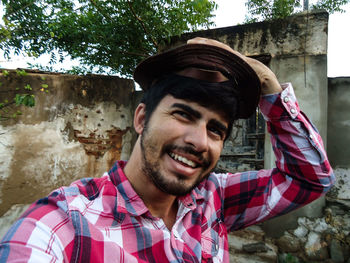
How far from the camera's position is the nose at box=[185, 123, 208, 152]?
1117mm

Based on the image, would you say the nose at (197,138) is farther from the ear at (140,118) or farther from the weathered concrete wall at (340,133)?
the weathered concrete wall at (340,133)

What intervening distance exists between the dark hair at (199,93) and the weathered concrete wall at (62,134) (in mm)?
2641

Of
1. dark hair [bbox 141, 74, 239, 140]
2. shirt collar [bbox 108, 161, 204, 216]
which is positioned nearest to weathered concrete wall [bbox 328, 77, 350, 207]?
dark hair [bbox 141, 74, 239, 140]

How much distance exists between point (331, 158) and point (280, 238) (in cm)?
130

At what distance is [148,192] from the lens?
119 cm

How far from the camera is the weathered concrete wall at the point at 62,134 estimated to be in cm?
305

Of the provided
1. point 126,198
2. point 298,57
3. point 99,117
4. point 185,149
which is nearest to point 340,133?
point 298,57

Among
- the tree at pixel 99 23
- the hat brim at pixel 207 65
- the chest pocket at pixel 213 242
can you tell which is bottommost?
the chest pocket at pixel 213 242

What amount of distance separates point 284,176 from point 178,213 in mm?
716

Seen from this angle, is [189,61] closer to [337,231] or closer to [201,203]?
[201,203]

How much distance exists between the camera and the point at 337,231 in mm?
2822

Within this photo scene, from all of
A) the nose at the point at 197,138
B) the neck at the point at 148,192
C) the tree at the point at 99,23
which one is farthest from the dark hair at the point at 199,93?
the tree at the point at 99,23

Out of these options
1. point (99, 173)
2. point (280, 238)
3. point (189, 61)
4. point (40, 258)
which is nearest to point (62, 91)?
point (99, 173)

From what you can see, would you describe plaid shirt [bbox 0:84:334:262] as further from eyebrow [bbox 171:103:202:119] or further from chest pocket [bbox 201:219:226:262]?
eyebrow [bbox 171:103:202:119]
